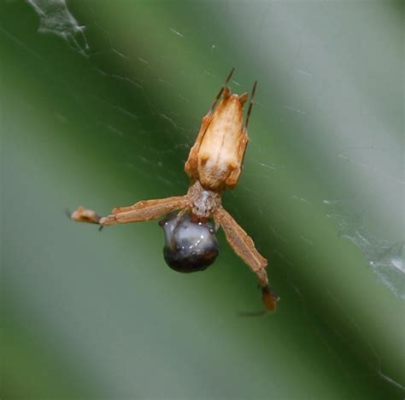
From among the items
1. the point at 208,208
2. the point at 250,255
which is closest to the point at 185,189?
the point at 208,208

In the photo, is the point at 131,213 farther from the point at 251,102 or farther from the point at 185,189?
the point at 251,102

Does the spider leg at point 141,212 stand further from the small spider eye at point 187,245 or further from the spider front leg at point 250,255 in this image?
the spider front leg at point 250,255

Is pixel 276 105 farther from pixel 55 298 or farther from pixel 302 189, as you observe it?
pixel 55 298

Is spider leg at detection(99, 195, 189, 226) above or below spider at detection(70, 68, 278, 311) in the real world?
below

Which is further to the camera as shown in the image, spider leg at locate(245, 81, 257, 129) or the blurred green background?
the blurred green background

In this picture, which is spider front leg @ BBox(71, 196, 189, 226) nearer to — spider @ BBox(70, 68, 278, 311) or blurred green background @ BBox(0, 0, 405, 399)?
spider @ BBox(70, 68, 278, 311)

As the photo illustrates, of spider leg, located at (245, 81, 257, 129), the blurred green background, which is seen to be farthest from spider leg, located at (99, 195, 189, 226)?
spider leg, located at (245, 81, 257, 129)
